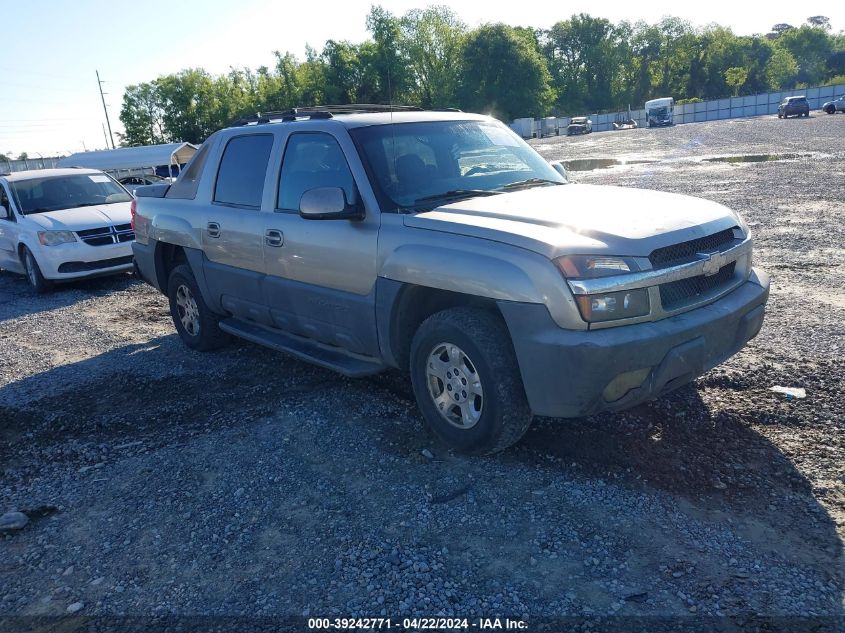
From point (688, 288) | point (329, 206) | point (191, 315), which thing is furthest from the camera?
point (191, 315)

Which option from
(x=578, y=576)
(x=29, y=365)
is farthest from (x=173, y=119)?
(x=578, y=576)

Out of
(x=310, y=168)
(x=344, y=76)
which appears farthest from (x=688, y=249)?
(x=344, y=76)

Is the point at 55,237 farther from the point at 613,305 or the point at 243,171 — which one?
the point at 613,305

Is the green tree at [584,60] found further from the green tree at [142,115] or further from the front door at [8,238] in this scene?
the front door at [8,238]

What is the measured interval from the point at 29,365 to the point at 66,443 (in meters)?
2.42

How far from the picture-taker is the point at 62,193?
36.0ft

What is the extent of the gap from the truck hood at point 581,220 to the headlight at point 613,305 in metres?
0.21

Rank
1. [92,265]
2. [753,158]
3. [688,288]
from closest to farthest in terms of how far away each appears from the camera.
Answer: [688,288] < [92,265] < [753,158]

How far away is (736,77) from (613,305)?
11788 cm

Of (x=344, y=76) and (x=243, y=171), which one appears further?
(x=344, y=76)

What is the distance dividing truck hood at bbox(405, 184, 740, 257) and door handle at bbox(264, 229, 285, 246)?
1280 mm

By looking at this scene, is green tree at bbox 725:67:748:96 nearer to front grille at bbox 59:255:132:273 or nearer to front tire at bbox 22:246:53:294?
front grille at bbox 59:255:132:273

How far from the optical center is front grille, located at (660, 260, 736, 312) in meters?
3.59

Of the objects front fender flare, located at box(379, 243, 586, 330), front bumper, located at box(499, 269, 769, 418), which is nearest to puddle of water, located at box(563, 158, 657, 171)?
front fender flare, located at box(379, 243, 586, 330)
